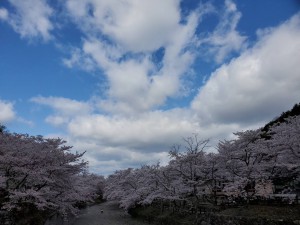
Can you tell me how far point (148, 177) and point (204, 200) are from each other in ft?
36.4

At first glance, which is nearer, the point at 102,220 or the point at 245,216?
the point at 245,216

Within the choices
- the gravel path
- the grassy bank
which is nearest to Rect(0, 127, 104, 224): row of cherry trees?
the grassy bank

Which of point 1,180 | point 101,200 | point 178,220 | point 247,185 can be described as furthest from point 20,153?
point 101,200

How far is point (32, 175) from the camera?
19391mm

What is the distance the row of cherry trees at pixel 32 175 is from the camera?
18.8 meters

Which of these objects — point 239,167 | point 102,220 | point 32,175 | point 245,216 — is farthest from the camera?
point 102,220

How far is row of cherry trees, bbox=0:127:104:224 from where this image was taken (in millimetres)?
18812

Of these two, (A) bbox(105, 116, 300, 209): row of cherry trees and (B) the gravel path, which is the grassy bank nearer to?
(A) bbox(105, 116, 300, 209): row of cherry trees

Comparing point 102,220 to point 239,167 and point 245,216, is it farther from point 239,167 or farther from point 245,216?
point 245,216

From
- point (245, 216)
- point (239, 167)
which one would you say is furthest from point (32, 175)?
point (239, 167)

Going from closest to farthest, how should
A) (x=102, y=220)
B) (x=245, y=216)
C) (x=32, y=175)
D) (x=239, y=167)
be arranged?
(x=32, y=175), (x=245, y=216), (x=239, y=167), (x=102, y=220)

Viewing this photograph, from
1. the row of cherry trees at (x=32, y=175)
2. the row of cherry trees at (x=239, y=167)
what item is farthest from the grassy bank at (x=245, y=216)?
the row of cherry trees at (x=32, y=175)

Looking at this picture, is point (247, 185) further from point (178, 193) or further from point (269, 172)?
point (178, 193)

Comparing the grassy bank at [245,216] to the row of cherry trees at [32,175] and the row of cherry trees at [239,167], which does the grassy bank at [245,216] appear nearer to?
the row of cherry trees at [239,167]
